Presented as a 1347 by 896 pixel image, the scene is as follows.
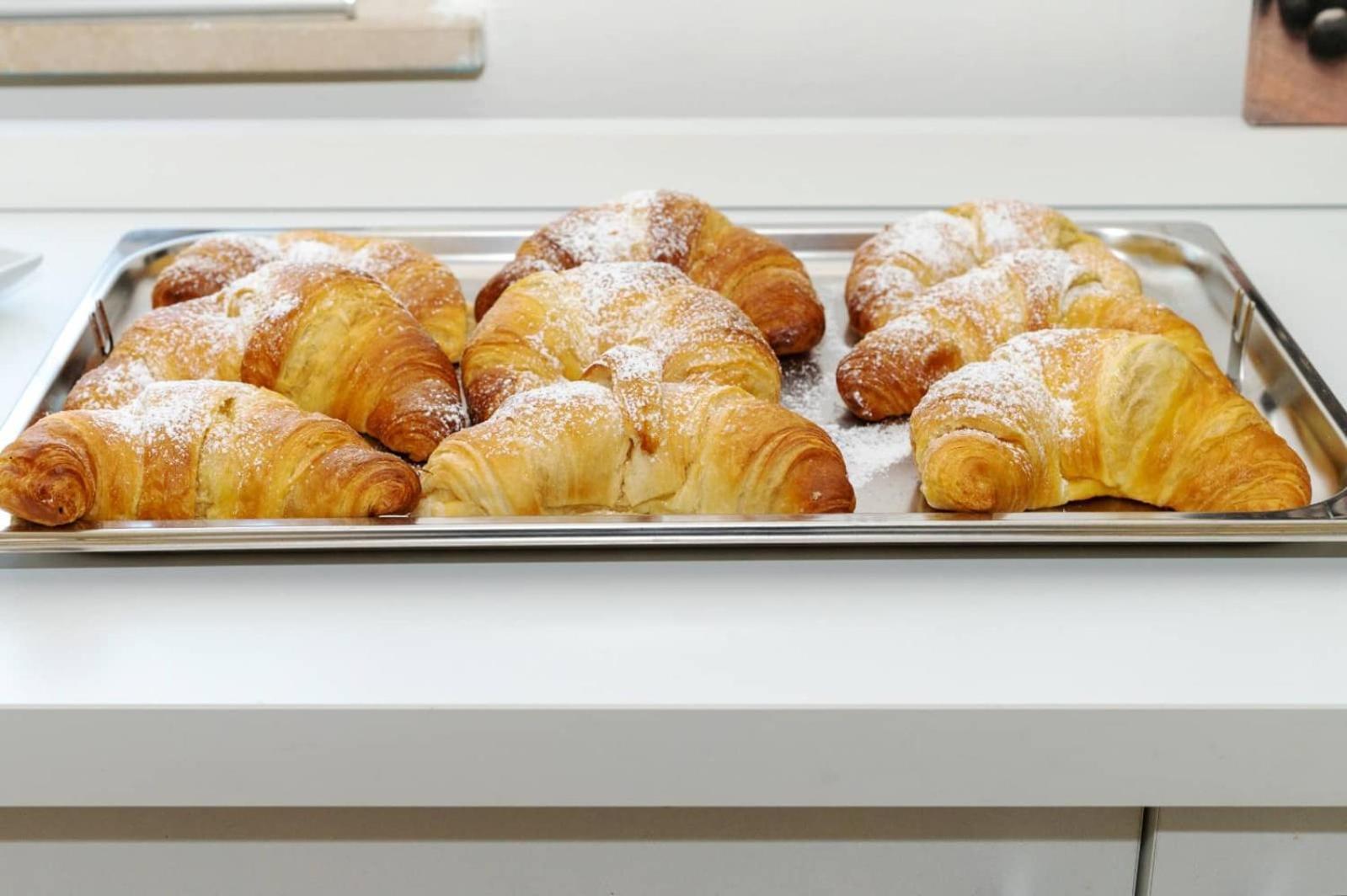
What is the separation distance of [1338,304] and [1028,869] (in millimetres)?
594

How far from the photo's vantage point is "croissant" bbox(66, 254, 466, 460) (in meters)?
0.93

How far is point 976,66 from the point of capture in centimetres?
138

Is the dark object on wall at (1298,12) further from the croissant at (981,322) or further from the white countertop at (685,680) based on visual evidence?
the white countertop at (685,680)

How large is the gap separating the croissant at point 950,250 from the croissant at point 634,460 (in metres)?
0.23

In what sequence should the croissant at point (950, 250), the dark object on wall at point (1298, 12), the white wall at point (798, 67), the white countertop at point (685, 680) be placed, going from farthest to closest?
the white wall at point (798, 67) < the dark object on wall at point (1298, 12) < the croissant at point (950, 250) < the white countertop at point (685, 680)

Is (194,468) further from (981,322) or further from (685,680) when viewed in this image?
(981,322)

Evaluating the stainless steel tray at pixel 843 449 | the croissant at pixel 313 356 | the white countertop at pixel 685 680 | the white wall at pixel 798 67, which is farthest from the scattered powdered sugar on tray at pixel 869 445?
the white wall at pixel 798 67

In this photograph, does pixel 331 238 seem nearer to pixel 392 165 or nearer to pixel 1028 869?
pixel 392 165

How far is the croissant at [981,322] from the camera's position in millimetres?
953

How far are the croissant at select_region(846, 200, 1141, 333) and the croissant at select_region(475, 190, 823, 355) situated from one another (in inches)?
1.8

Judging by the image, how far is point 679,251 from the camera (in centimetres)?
112

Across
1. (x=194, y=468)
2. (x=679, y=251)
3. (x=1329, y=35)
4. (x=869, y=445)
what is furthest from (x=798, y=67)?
(x=194, y=468)

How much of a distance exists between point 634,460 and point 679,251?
316mm

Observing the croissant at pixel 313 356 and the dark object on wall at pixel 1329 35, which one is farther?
the dark object on wall at pixel 1329 35
